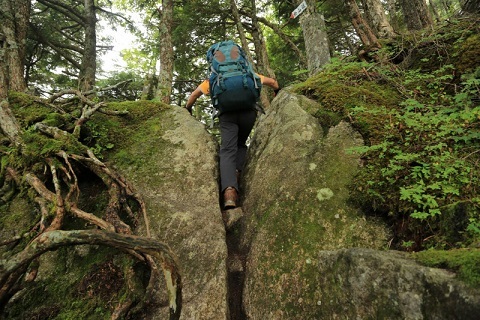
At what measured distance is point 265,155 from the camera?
14.1 feet

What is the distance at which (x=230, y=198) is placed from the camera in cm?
397

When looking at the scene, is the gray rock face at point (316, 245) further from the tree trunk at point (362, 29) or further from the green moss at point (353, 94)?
the tree trunk at point (362, 29)

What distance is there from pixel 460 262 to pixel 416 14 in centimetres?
756

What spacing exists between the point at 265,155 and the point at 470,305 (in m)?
3.23

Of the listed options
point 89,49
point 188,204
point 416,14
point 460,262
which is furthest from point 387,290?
point 89,49

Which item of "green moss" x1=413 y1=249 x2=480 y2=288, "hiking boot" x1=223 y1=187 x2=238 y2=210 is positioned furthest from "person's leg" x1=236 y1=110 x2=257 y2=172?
"green moss" x1=413 y1=249 x2=480 y2=288

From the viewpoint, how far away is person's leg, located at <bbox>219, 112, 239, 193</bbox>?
4.15m

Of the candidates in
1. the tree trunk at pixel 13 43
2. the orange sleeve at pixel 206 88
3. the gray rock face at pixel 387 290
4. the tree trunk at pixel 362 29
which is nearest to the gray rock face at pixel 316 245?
the gray rock face at pixel 387 290

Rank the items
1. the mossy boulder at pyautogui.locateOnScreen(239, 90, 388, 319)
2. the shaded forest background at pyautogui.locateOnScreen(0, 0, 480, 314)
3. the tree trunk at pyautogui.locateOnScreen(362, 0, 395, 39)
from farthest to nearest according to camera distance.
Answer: the tree trunk at pyautogui.locateOnScreen(362, 0, 395, 39)
the mossy boulder at pyautogui.locateOnScreen(239, 90, 388, 319)
the shaded forest background at pyautogui.locateOnScreen(0, 0, 480, 314)

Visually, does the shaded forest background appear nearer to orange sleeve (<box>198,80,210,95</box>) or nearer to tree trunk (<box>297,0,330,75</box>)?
tree trunk (<box>297,0,330,75</box>)

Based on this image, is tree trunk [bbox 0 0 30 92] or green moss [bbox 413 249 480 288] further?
tree trunk [bbox 0 0 30 92]

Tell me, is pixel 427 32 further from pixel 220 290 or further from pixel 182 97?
pixel 182 97

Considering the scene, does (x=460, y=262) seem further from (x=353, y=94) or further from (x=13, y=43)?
(x=13, y=43)

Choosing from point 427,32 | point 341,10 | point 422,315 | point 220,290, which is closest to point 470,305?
point 422,315
